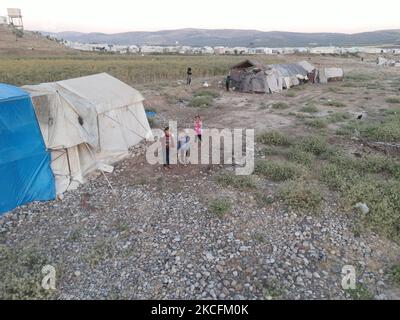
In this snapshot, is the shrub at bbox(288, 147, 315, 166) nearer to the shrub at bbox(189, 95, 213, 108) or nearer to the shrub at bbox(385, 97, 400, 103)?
the shrub at bbox(189, 95, 213, 108)

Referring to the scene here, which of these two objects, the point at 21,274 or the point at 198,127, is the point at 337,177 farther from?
the point at 21,274

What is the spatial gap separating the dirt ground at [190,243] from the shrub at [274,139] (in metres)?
3.43

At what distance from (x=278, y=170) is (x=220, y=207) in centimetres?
268

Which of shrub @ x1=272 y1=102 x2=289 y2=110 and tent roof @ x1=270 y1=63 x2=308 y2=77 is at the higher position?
tent roof @ x1=270 y1=63 x2=308 y2=77

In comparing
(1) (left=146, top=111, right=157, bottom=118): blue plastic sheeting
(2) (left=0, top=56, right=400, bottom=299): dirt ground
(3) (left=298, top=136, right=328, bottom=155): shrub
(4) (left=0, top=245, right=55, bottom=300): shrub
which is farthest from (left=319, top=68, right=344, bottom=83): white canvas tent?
(4) (left=0, top=245, right=55, bottom=300): shrub

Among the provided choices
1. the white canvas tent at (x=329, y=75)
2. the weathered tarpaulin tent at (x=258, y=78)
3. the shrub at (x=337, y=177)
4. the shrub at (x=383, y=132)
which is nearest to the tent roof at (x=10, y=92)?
the shrub at (x=337, y=177)

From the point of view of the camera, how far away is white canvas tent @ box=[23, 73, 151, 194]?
8.41m

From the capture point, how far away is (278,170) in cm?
908

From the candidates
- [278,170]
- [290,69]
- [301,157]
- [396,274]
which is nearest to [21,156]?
[278,170]

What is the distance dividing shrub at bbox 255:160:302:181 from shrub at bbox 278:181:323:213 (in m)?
0.87

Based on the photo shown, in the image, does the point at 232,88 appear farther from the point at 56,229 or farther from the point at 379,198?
the point at 56,229

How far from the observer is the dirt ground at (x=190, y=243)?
5.29 meters

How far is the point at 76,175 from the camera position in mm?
8672
